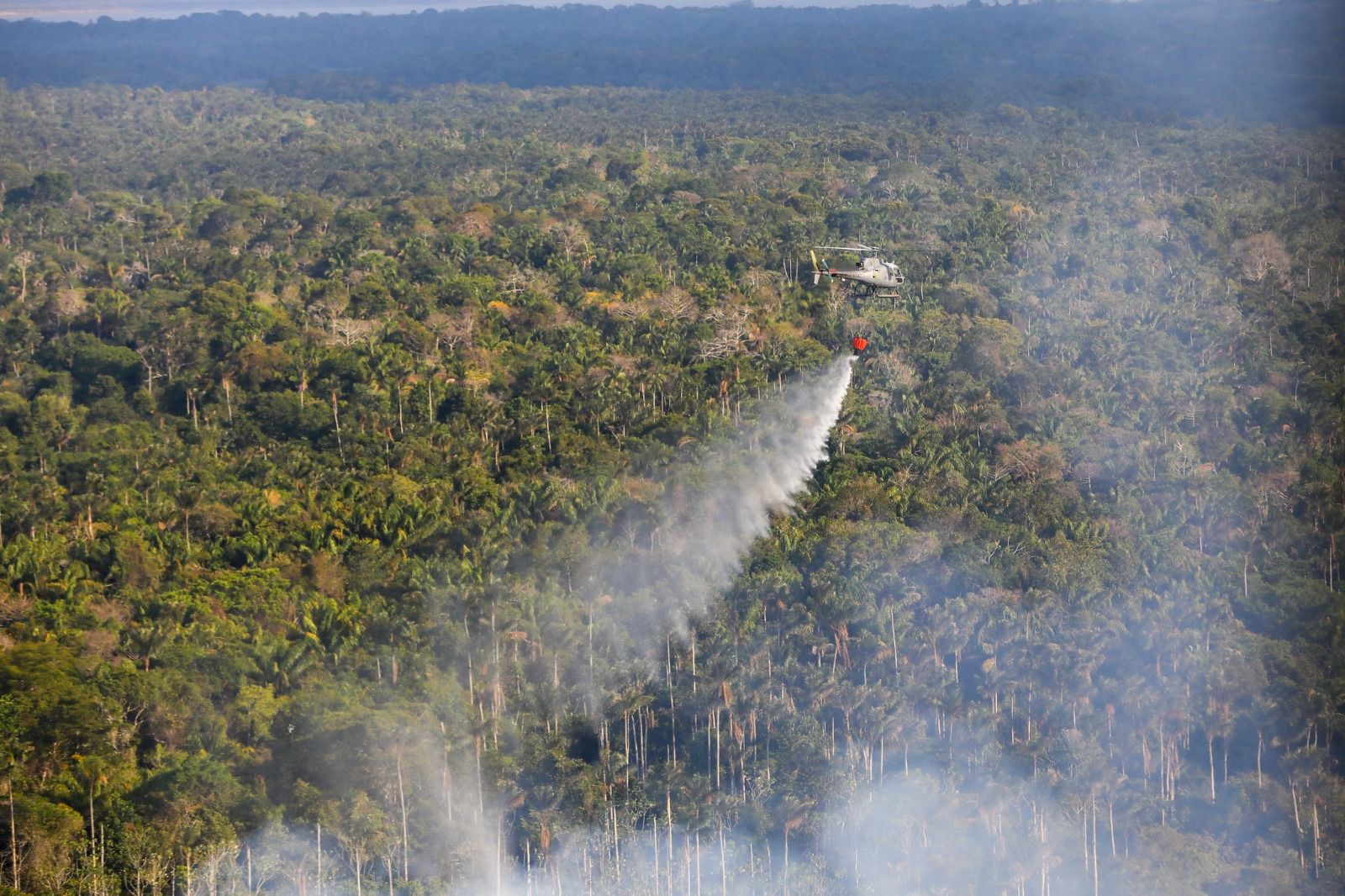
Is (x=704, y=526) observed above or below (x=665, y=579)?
above

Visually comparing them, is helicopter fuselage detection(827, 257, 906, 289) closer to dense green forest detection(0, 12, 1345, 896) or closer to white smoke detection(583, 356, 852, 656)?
dense green forest detection(0, 12, 1345, 896)

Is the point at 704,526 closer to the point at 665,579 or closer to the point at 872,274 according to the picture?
the point at 665,579

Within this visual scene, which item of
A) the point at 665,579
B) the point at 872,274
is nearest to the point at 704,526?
the point at 665,579

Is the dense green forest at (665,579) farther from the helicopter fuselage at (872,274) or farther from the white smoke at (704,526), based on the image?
the helicopter fuselage at (872,274)

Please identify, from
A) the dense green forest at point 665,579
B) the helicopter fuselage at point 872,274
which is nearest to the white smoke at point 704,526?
the dense green forest at point 665,579

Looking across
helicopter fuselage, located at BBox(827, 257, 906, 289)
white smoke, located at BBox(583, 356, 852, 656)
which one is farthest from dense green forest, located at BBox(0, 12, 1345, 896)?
helicopter fuselage, located at BBox(827, 257, 906, 289)

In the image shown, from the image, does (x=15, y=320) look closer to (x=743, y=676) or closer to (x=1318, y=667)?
(x=743, y=676)

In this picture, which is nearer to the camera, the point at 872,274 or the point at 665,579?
the point at 665,579
